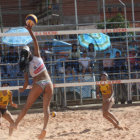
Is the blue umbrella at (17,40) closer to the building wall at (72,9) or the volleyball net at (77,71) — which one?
the volleyball net at (77,71)

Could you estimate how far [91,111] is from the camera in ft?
31.9

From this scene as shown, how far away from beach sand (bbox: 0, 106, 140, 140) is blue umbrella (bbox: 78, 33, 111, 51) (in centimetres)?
258

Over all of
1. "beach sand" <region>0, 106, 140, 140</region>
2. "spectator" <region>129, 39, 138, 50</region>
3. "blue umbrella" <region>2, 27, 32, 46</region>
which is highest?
"blue umbrella" <region>2, 27, 32, 46</region>

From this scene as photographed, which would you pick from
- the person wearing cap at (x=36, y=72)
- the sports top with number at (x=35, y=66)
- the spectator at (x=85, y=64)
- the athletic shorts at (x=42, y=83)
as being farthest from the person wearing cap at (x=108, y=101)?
the spectator at (x=85, y=64)

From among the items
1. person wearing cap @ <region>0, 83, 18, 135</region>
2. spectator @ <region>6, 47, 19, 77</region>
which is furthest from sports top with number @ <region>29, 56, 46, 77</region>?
spectator @ <region>6, 47, 19, 77</region>

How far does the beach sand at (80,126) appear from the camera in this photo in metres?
6.21

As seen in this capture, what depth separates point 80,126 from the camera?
748cm

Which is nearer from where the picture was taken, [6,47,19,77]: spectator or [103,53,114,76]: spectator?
[6,47,19,77]: spectator

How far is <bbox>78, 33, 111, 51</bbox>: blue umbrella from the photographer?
11.5m

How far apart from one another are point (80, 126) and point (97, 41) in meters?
4.87

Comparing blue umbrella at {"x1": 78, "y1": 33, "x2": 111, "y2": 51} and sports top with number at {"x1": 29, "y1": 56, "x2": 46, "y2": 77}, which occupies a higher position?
blue umbrella at {"x1": 78, "y1": 33, "x2": 111, "y2": 51}

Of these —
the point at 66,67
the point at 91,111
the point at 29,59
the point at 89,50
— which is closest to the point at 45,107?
the point at 29,59

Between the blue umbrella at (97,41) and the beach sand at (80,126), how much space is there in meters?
2.58

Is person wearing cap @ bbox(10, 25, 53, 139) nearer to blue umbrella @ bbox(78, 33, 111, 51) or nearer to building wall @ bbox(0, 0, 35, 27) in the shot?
blue umbrella @ bbox(78, 33, 111, 51)
